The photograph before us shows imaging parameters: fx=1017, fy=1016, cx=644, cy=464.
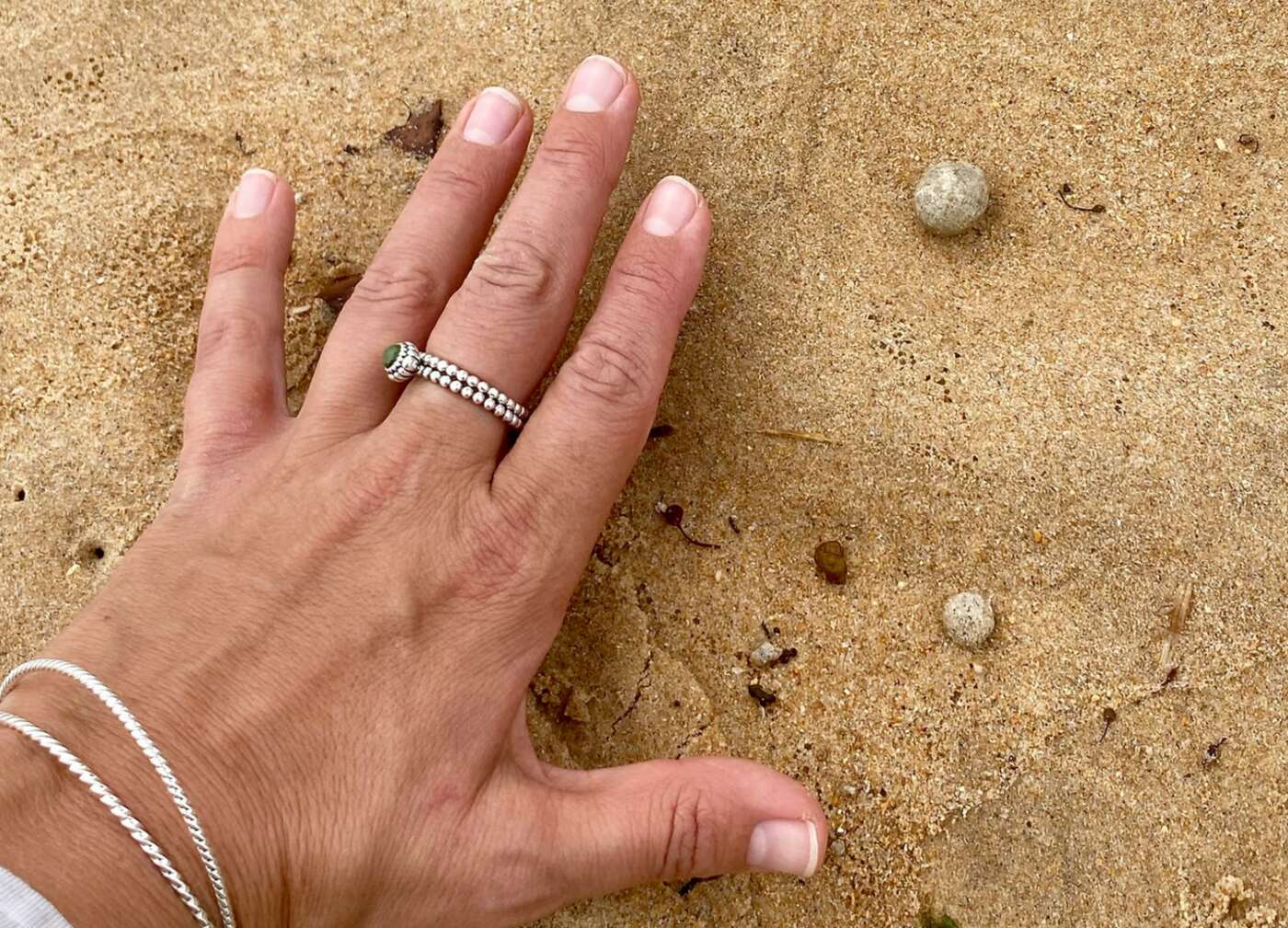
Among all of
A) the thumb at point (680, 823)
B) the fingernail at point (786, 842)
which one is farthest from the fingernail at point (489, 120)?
the fingernail at point (786, 842)

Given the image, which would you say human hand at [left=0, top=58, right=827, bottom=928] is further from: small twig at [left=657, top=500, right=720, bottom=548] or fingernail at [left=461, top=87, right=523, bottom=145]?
small twig at [left=657, top=500, right=720, bottom=548]

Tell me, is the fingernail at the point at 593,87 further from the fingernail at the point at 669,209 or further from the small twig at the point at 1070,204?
the small twig at the point at 1070,204

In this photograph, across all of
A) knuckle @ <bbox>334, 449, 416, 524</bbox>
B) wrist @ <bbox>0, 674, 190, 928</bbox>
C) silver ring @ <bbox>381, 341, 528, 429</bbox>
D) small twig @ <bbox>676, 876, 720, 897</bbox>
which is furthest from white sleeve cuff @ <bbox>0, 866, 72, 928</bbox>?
small twig @ <bbox>676, 876, 720, 897</bbox>

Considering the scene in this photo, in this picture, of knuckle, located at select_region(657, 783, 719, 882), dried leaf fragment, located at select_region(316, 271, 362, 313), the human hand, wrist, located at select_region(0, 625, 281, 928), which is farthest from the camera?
dried leaf fragment, located at select_region(316, 271, 362, 313)

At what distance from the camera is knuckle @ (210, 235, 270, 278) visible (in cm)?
229

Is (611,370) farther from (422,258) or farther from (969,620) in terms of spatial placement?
(969,620)

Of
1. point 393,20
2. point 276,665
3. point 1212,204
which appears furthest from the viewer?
point 393,20

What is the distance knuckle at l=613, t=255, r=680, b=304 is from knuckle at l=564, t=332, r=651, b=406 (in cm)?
10

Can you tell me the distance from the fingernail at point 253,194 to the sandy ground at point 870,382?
0.54 feet

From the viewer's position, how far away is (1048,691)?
7.23 feet

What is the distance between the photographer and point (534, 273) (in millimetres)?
2105

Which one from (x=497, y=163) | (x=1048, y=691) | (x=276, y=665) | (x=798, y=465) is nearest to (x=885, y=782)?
(x=1048, y=691)

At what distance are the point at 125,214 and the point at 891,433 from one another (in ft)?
6.29

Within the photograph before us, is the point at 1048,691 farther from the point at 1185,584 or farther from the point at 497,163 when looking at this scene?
the point at 497,163
